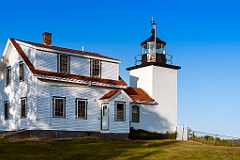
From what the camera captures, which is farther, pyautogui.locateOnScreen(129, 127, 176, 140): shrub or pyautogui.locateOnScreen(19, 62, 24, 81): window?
pyautogui.locateOnScreen(129, 127, 176, 140): shrub

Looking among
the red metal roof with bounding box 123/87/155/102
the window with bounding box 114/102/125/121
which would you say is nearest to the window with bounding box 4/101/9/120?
the window with bounding box 114/102/125/121

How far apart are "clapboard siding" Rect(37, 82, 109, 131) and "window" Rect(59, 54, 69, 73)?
138 centimetres

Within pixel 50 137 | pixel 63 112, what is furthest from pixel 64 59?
pixel 50 137

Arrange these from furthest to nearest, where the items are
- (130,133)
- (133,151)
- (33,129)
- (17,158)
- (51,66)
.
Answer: (130,133), (51,66), (33,129), (133,151), (17,158)

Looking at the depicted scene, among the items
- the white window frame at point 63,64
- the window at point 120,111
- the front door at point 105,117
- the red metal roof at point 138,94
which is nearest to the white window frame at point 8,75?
the white window frame at point 63,64

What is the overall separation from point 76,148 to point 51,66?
850 cm

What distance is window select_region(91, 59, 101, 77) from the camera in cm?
2914

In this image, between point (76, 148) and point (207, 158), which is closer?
point (207, 158)

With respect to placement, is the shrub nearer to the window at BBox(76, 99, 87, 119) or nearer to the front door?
the front door

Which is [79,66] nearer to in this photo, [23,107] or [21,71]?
[21,71]

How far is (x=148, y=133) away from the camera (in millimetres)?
30578

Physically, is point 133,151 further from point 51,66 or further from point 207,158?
point 51,66

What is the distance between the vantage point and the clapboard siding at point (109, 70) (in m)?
29.7

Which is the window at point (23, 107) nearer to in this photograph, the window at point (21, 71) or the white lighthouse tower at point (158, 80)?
the window at point (21, 71)
